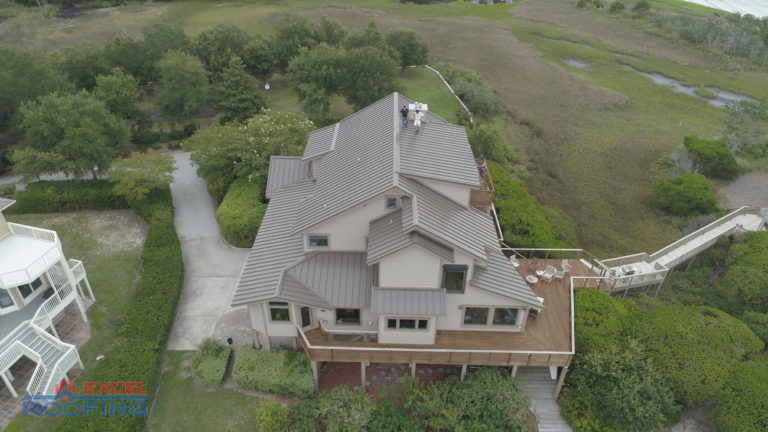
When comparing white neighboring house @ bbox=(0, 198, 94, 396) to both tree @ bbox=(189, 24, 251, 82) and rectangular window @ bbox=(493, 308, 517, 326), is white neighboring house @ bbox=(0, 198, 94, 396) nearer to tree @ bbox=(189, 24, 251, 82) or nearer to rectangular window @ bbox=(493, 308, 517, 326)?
rectangular window @ bbox=(493, 308, 517, 326)

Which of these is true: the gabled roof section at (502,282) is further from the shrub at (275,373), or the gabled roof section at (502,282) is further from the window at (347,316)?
the shrub at (275,373)

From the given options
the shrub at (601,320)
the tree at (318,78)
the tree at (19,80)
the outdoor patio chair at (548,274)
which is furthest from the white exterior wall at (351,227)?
the tree at (19,80)

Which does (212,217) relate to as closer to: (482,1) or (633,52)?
(633,52)

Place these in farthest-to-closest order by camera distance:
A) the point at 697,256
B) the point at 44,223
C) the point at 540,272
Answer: the point at 44,223
the point at 697,256
the point at 540,272

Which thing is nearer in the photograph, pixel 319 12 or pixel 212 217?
pixel 212 217

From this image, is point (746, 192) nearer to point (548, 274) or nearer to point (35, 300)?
point (548, 274)

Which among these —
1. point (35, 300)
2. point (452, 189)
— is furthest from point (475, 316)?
point (35, 300)

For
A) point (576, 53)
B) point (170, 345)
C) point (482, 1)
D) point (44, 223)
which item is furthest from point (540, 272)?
point (482, 1)
